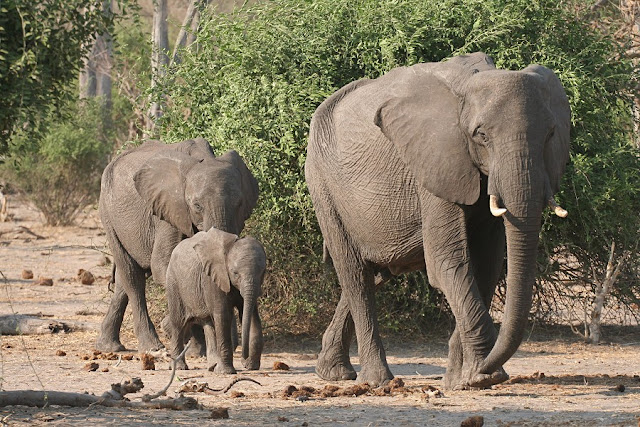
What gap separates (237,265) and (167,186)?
5.55ft

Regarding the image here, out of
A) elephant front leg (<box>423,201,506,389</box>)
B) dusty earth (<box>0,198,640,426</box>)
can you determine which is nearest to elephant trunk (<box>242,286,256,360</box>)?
dusty earth (<box>0,198,640,426</box>)

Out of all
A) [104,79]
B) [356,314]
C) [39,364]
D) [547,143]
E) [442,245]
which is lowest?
→ [39,364]

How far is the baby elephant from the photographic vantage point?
8727mm

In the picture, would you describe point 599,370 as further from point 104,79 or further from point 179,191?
point 104,79

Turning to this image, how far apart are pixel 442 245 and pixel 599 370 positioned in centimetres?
253

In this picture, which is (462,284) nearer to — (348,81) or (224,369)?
(224,369)

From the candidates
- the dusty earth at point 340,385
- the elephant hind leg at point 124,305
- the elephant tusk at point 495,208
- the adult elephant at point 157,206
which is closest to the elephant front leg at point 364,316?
the dusty earth at point 340,385

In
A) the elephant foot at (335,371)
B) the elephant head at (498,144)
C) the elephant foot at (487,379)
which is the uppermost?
the elephant head at (498,144)

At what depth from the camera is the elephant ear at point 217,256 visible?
8.87m

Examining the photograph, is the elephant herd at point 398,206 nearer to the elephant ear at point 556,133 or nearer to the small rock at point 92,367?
the elephant ear at point 556,133

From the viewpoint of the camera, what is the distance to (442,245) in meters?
7.43

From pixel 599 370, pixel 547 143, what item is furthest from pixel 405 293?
pixel 547 143

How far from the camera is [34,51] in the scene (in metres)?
6.71

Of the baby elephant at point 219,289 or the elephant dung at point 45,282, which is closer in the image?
the baby elephant at point 219,289
